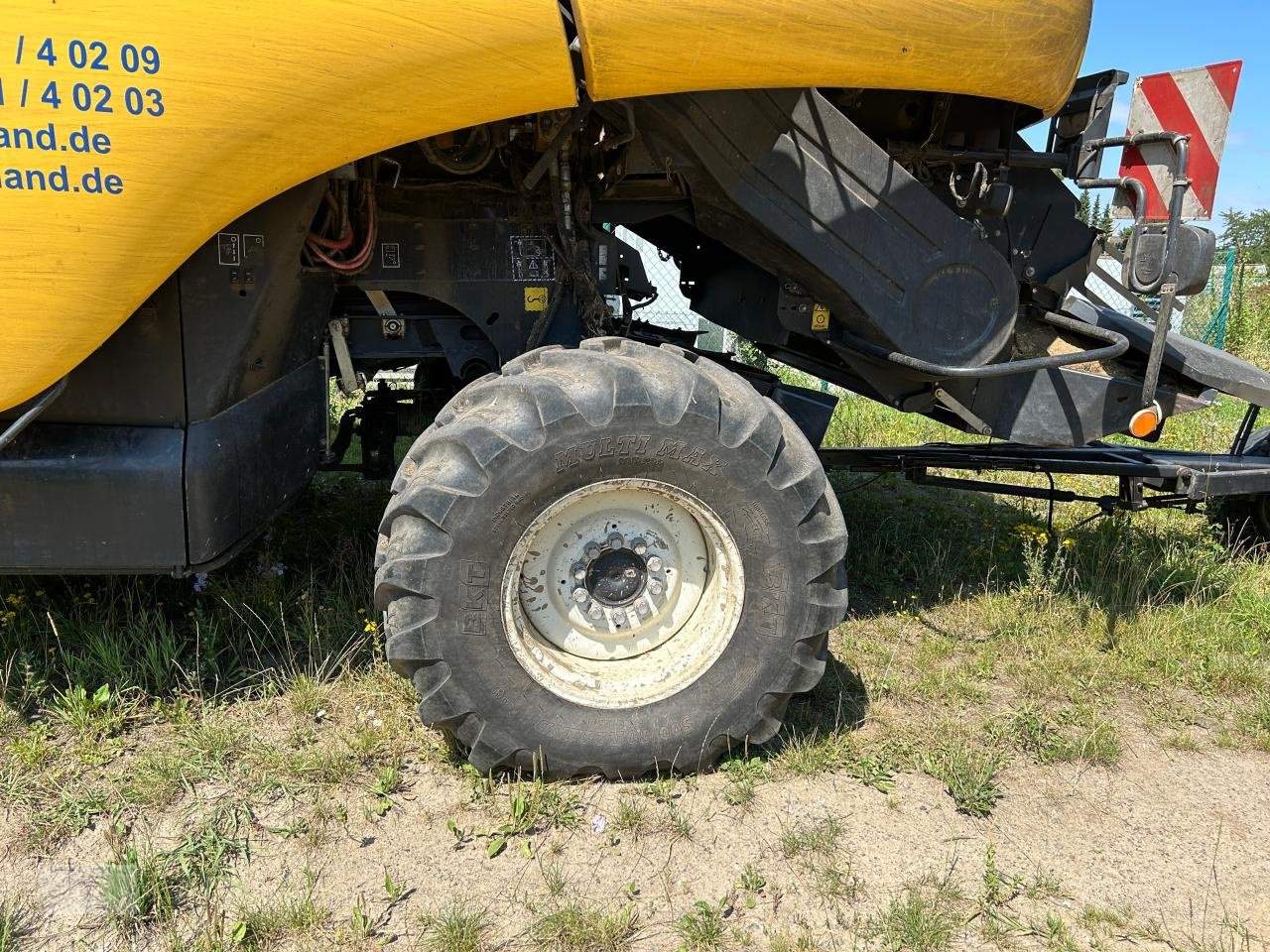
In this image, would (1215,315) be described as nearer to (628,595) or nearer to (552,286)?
(552,286)

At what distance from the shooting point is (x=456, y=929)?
2189 millimetres

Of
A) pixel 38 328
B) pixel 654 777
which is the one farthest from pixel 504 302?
pixel 654 777

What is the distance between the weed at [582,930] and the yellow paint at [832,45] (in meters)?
2.14

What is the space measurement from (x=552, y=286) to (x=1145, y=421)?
238 centimetres

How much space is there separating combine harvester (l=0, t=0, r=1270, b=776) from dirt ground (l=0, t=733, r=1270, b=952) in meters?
0.26

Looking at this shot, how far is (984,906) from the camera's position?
2361 millimetres

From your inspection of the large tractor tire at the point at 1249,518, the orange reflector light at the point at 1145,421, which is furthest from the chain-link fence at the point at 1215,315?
the orange reflector light at the point at 1145,421

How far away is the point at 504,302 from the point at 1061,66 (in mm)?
2065

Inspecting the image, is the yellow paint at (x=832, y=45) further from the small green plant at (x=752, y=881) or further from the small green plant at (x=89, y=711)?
the small green plant at (x=89, y=711)

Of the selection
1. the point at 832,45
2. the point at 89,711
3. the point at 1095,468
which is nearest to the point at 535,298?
the point at 832,45

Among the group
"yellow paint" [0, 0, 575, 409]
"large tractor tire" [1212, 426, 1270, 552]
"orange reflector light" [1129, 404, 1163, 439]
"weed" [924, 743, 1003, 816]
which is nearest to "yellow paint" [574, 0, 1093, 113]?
"yellow paint" [0, 0, 575, 409]

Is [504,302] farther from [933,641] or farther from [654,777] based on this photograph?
[933,641]

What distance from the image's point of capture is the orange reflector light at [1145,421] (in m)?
3.64

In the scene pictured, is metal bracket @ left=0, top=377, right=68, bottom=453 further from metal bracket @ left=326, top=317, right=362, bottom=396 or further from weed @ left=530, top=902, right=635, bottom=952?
weed @ left=530, top=902, right=635, bottom=952
